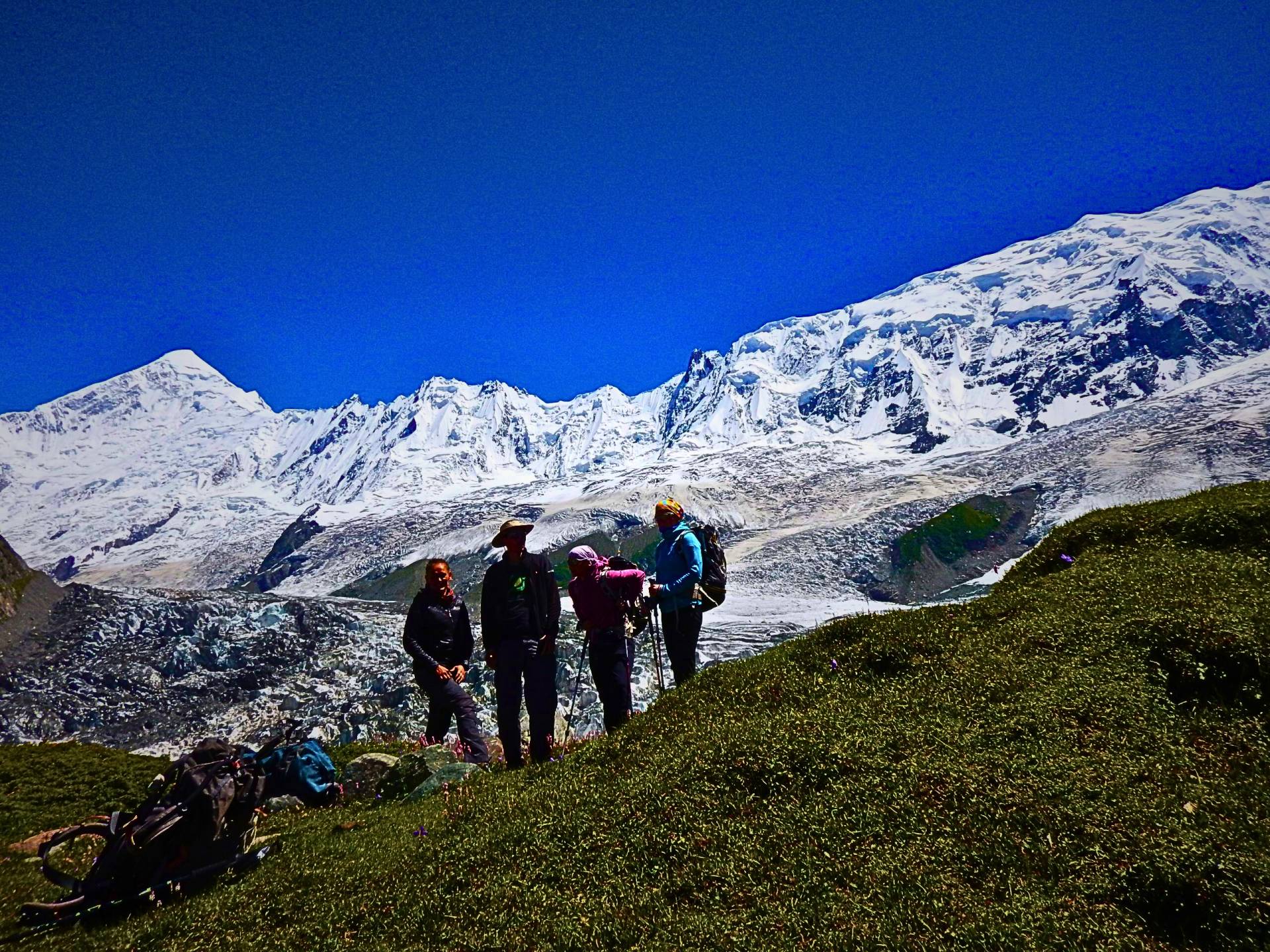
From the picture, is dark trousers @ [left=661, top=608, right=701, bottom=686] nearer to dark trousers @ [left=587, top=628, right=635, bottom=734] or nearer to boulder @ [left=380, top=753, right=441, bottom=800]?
dark trousers @ [left=587, top=628, right=635, bottom=734]

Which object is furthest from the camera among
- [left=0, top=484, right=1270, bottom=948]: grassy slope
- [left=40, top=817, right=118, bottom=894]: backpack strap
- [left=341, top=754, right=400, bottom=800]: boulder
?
[left=341, top=754, right=400, bottom=800]: boulder

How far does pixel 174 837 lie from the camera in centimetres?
853

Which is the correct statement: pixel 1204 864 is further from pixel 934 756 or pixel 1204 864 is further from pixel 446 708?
pixel 446 708

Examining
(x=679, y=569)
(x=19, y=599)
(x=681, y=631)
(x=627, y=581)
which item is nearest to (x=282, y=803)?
(x=627, y=581)

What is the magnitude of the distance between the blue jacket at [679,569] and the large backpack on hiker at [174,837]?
7200mm

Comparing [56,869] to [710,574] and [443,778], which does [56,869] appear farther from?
[710,574]

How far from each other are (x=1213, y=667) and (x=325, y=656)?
89.0 metres

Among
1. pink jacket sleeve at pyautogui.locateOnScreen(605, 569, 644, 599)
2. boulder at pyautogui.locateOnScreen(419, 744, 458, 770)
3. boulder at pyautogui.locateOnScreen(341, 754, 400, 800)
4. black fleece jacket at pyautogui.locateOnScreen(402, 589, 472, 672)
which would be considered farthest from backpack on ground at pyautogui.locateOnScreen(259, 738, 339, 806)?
pink jacket sleeve at pyautogui.locateOnScreen(605, 569, 644, 599)

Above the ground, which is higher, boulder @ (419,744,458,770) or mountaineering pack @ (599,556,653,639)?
mountaineering pack @ (599,556,653,639)

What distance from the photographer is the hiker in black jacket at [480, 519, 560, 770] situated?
1226cm

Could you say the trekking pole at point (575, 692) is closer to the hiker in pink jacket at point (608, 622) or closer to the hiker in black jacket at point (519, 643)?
the hiker in pink jacket at point (608, 622)

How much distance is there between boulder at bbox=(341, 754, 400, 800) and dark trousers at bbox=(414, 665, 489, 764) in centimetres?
120

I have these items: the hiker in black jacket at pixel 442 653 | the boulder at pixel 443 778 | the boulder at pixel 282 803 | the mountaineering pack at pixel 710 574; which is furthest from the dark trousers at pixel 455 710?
the mountaineering pack at pixel 710 574

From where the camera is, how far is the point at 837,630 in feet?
38.7
